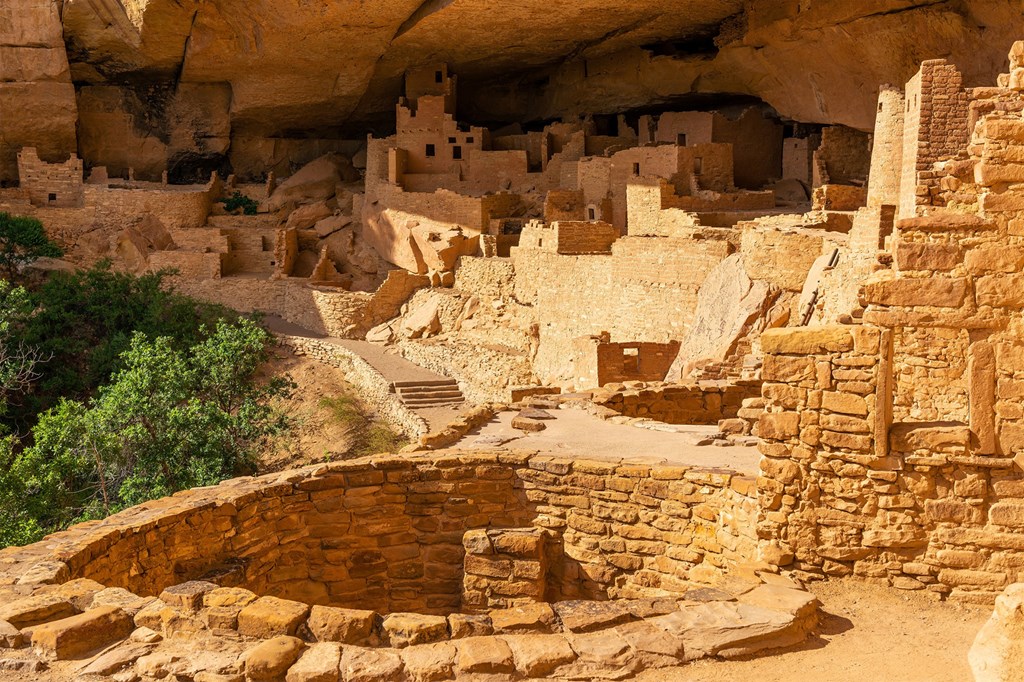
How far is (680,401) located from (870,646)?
6322 millimetres

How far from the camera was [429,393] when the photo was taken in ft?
75.2

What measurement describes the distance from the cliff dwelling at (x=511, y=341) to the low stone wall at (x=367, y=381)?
143mm

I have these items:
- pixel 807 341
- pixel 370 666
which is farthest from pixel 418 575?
pixel 807 341

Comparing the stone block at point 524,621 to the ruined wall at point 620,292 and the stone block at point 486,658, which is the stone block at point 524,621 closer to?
the stone block at point 486,658

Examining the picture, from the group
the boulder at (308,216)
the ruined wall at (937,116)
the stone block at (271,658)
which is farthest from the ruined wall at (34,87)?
the stone block at (271,658)

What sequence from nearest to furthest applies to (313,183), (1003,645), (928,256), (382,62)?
1. (1003,645)
2. (928,256)
3. (382,62)
4. (313,183)

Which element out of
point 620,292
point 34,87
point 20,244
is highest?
point 34,87

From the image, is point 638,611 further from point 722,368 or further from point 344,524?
point 722,368

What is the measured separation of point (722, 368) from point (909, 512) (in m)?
→ 8.63

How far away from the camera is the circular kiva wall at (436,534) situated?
7336 millimetres

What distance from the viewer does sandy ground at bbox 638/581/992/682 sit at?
5.02 m

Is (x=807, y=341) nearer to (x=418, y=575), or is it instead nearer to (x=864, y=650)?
(x=864, y=650)

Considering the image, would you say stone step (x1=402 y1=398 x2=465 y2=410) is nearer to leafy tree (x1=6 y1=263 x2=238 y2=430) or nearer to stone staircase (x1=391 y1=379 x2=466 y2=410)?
stone staircase (x1=391 y1=379 x2=466 y2=410)

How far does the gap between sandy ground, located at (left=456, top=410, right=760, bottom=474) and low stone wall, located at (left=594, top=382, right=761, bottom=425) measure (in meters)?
0.59
